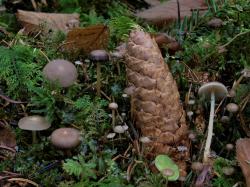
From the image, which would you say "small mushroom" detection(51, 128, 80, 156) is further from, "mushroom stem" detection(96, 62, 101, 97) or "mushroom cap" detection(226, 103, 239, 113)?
"mushroom cap" detection(226, 103, 239, 113)

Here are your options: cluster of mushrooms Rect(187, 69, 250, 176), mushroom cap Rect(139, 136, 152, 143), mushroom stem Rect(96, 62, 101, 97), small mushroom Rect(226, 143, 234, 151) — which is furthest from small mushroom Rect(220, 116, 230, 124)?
mushroom stem Rect(96, 62, 101, 97)

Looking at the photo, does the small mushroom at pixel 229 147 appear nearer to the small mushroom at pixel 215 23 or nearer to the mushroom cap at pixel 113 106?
the mushroom cap at pixel 113 106

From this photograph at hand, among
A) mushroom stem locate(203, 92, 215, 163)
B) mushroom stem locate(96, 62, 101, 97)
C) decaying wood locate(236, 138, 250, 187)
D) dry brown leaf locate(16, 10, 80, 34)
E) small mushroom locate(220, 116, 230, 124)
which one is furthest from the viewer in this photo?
dry brown leaf locate(16, 10, 80, 34)

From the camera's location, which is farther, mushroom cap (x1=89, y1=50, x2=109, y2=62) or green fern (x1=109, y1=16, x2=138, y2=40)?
green fern (x1=109, y1=16, x2=138, y2=40)

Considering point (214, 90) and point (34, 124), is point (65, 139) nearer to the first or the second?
point (34, 124)

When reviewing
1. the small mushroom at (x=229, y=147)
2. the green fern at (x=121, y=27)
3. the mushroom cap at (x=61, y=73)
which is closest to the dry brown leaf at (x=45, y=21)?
the green fern at (x=121, y=27)

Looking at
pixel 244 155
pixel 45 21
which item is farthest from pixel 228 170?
pixel 45 21
